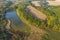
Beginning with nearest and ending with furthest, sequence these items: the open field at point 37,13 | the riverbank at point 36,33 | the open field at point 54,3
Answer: the riverbank at point 36,33 → the open field at point 37,13 → the open field at point 54,3

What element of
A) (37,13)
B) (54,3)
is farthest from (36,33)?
(54,3)

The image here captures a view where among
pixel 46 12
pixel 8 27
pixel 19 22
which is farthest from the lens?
pixel 46 12

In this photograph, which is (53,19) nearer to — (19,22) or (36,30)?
(36,30)

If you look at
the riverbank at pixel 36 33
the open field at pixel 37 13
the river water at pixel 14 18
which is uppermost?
the open field at pixel 37 13

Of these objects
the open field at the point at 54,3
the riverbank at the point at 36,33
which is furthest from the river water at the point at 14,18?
the open field at the point at 54,3

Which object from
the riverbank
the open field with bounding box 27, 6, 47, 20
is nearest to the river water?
A: the riverbank

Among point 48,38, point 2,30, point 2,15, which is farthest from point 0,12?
point 48,38

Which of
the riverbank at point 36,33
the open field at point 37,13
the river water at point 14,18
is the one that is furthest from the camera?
the open field at point 37,13

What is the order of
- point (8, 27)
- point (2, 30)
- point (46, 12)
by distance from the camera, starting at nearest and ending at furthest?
point (2, 30), point (8, 27), point (46, 12)

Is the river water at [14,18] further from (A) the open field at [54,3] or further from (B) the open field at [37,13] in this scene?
(A) the open field at [54,3]

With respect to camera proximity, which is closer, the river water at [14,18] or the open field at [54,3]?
the river water at [14,18]

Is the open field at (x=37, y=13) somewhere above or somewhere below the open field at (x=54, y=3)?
below
